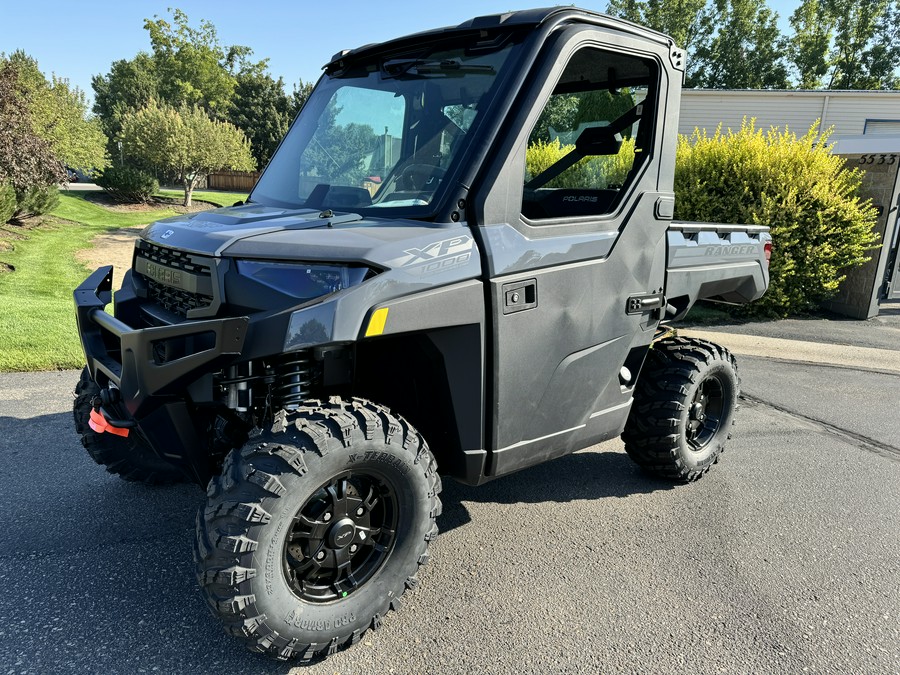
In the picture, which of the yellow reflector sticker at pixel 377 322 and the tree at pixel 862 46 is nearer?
the yellow reflector sticker at pixel 377 322

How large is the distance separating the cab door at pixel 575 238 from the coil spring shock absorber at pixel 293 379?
74 cm

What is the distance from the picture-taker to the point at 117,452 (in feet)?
11.0

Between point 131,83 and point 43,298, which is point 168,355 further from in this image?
point 131,83

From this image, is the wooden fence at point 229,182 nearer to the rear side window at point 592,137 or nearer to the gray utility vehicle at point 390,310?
the rear side window at point 592,137

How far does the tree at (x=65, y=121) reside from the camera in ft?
65.9

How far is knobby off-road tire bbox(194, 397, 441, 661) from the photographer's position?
212cm

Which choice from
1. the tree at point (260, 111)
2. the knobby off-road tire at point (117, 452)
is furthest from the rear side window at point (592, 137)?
the tree at point (260, 111)

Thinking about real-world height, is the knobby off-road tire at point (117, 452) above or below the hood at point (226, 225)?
below

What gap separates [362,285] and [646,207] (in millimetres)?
1650

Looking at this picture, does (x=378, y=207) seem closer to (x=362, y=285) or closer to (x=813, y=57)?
(x=362, y=285)

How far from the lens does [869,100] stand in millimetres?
19453

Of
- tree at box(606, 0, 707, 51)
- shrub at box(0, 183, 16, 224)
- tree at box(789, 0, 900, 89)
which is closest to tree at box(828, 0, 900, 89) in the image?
tree at box(789, 0, 900, 89)

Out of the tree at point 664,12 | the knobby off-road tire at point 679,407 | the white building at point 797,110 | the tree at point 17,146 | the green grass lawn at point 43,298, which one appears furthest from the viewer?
the tree at point 664,12

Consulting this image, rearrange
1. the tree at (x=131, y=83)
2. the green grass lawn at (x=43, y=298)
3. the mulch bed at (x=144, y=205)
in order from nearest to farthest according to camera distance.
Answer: the green grass lawn at (x=43, y=298)
the mulch bed at (x=144, y=205)
the tree at (x=131, y=83)
